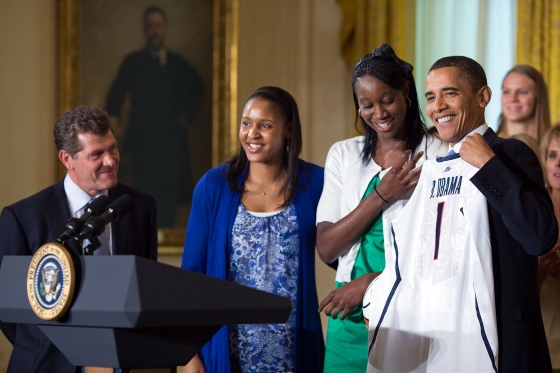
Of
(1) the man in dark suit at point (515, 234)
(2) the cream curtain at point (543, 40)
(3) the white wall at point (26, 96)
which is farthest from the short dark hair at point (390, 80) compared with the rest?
(3) the white wall at point (26, 96)

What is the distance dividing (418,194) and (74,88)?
3707 millimetres

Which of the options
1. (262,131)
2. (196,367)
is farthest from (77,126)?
(196,367)

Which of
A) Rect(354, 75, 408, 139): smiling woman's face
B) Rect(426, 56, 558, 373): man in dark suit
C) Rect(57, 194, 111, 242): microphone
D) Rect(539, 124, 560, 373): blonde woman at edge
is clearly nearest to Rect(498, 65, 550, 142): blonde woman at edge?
Rect(539, 124, 560, 373): blonde woman at edge

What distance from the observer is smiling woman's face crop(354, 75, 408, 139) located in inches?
114

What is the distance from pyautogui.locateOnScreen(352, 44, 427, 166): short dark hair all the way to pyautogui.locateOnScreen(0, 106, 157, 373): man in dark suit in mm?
1014

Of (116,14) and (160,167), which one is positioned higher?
(116,14)

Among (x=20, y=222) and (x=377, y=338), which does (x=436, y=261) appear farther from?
(x=20, y=222)

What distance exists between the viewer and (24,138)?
538 centimetres

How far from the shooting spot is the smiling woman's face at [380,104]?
2898 mm

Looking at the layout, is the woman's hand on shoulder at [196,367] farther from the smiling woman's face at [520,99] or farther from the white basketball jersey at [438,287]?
the smiling woman's face at [520,99]

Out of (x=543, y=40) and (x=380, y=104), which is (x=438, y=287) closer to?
(x=380, y=104)

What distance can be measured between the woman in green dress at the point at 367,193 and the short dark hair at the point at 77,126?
0.97 meters

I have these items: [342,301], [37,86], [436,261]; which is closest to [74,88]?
[37,86]

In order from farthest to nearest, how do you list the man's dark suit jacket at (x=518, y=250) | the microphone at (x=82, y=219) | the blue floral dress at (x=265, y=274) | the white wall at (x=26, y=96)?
the white wall at (x=26, y=96), the blue floral dress at (x=265, y=274), the man's dark suit jacket at (x=518, y=250), the microphone at (x=82, y=219)
